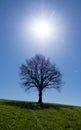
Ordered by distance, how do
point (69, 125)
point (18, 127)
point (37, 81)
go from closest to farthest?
point (18, 127)
point (69, 125)
point (37, 81)

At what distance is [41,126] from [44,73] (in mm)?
40260

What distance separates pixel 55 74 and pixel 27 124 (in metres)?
39.7

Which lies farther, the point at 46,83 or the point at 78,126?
the point at 46,83

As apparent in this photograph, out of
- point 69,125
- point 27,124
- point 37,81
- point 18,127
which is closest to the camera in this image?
point 18,127

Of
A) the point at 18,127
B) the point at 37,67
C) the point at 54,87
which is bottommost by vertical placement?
the point at 18,127

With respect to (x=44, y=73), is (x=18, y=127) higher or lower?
lower

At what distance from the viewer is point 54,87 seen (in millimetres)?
70688

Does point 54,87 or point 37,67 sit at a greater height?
point 37,67

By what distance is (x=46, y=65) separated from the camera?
235 ft

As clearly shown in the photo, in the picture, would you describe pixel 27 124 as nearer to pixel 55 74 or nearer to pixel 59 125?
pixel 59 125

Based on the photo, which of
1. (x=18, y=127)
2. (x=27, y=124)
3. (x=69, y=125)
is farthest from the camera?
(x=69, y=125)

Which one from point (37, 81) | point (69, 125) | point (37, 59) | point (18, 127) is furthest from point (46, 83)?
point (18, 127)

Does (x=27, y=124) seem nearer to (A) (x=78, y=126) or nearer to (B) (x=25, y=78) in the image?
(A) (x=78, y=126)

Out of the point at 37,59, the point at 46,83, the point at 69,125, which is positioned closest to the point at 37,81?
the point at 46,83
